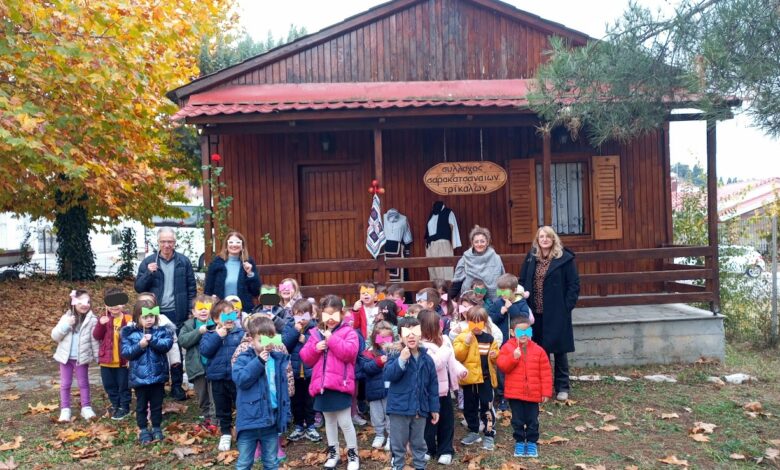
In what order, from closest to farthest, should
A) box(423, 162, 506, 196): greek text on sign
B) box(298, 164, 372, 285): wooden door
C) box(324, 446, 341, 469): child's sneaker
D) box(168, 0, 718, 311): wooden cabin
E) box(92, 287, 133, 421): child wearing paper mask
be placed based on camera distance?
box(324, 446, 341, 469): child's sneaker < box(92, 287, 133, 421): child wearing paper mask < box(423, 162, 506, 196): greek text on sign < box(168, 0, 718, 311): wooden cabin < box(298, 164, 372, 285): wooden door

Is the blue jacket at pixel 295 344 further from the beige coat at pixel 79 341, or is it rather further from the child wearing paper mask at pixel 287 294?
the beige coat at pixel 79 341

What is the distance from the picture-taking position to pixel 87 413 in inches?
271

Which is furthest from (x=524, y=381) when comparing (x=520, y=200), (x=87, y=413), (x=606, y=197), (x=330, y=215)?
(x=606, y=197)

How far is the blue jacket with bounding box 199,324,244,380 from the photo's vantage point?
225 inches

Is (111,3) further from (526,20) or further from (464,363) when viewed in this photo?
(464,363)

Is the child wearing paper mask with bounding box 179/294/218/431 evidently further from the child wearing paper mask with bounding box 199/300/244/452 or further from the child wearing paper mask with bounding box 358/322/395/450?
the child wearing paper mask with bounding box 358/322/395/450

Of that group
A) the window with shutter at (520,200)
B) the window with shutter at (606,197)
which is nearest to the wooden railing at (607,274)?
the window with shutter at (520,200)

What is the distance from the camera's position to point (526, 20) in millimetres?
10789

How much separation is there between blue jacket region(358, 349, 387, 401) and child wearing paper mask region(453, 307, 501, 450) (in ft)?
2.14

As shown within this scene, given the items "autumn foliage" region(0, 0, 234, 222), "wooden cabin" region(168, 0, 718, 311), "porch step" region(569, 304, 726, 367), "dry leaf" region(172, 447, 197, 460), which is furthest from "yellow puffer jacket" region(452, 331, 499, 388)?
"autumn foliage" region(0, 0, 234, 222)

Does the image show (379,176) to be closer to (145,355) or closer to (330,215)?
(330,215)

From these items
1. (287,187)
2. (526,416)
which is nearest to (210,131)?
(287,187)

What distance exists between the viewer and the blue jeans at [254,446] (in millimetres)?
4945

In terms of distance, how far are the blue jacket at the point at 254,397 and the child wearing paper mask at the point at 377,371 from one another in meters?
0.88
